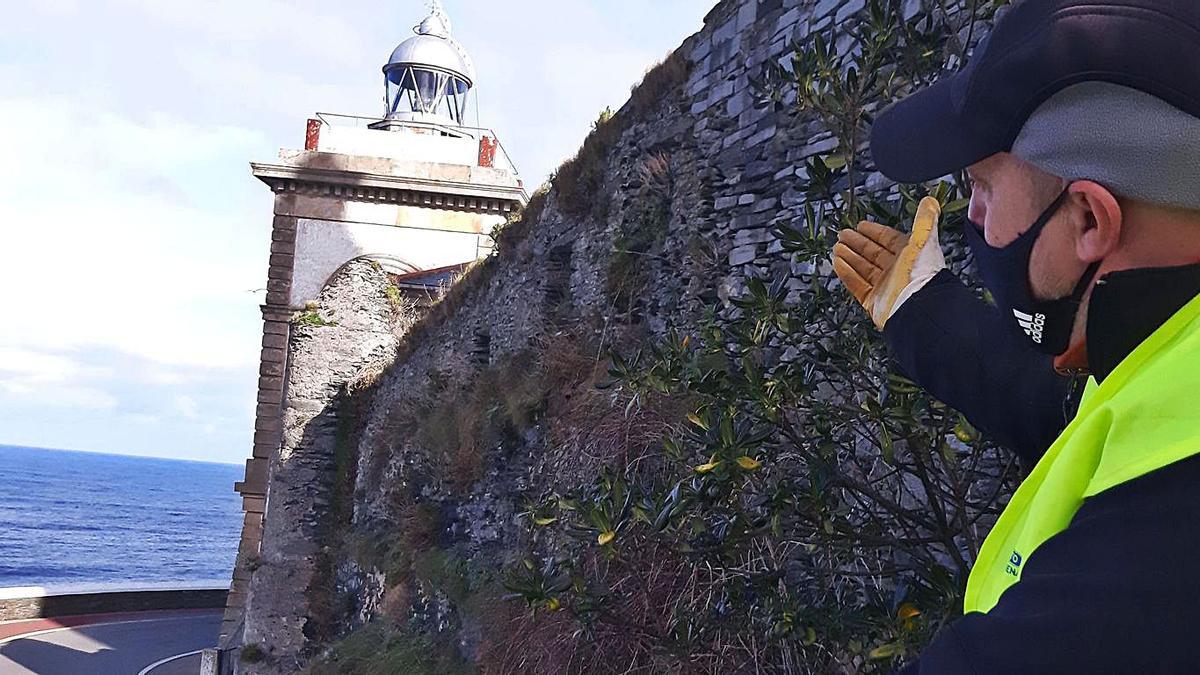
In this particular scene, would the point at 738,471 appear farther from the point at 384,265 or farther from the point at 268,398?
the point at 268,398

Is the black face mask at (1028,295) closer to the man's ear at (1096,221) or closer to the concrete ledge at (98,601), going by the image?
the man's ear at (1096,221)

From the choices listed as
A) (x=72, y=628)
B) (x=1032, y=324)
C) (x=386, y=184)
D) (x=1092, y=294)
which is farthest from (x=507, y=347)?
(x=72, y=628)

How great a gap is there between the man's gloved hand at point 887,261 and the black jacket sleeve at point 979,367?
0.03 m

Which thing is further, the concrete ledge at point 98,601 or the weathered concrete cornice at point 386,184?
the concrete ledge at point 98,601

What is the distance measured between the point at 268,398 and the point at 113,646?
818 centimetres

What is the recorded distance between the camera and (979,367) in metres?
1.78

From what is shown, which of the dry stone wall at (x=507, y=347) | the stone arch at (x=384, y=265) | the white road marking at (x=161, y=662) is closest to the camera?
the dry stone wall at (x=507, y=347)

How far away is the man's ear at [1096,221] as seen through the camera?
3.33ft

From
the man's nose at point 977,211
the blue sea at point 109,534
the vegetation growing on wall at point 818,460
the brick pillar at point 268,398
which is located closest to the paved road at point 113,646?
the blue sea at point 109,534

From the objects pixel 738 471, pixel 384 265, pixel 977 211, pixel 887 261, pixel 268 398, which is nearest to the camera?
pixel 977 211

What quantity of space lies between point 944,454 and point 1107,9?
2.16 meters

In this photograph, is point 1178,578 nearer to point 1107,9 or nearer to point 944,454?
point 1107,9

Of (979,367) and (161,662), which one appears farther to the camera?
(161,662)

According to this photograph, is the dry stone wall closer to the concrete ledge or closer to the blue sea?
the concrete ledge
